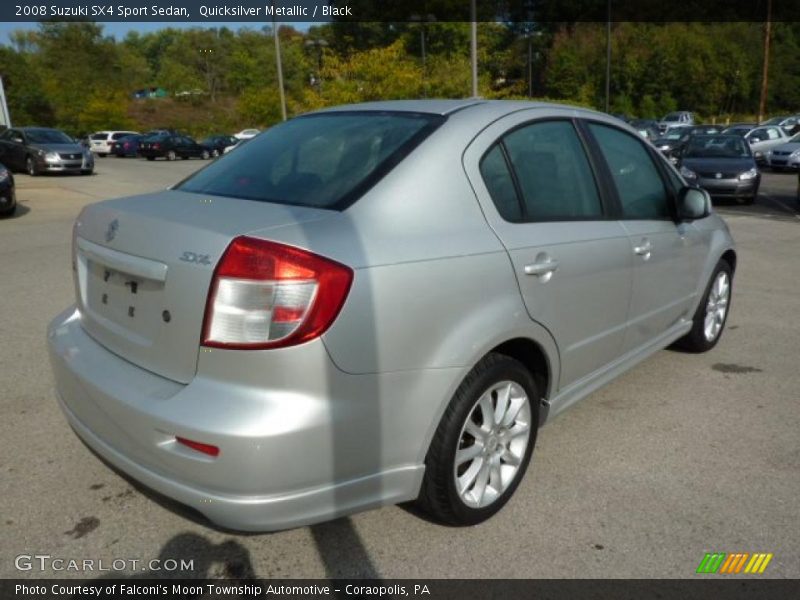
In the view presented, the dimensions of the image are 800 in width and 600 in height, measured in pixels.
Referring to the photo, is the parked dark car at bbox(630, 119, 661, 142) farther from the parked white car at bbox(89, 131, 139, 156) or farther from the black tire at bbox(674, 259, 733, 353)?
the parked white car at bbox(89, 131, 139, 156)

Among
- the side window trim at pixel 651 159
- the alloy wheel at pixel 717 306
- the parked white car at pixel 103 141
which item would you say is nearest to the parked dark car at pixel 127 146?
the parked white car at pixel 103 141

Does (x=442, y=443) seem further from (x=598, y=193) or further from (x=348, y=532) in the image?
(x=598, y=193)

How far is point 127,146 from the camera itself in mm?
37000

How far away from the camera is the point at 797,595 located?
2.36 metres

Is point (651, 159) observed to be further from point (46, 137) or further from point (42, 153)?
point (46, 137)

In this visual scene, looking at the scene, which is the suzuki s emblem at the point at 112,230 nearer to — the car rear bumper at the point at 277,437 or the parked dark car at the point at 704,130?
the car rear bumper at the point at 277,437

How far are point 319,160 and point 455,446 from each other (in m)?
1.29

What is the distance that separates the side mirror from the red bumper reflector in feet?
9.64

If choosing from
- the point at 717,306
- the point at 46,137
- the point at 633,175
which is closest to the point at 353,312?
the point at 633,175

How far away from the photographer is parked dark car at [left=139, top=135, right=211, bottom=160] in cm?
3462

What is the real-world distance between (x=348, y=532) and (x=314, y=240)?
4.14ft

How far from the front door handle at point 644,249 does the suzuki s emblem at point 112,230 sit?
2.41 metres

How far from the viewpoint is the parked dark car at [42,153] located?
20.7m

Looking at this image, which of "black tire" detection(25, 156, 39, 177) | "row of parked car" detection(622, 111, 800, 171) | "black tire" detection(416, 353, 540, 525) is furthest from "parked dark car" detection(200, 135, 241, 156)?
"black tire" detection(416, 353, 540, 525)
